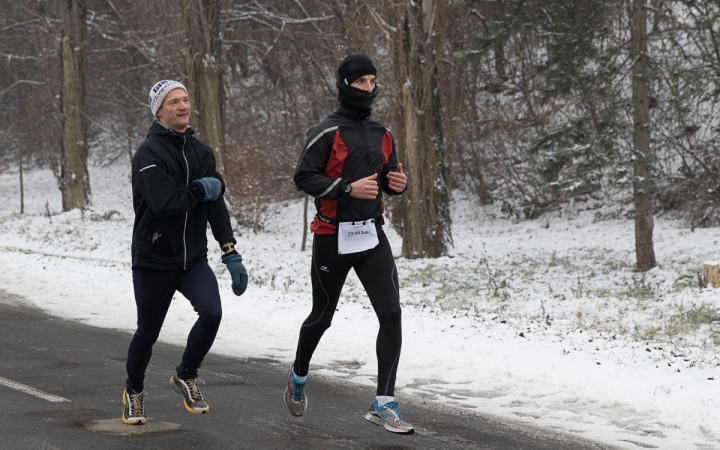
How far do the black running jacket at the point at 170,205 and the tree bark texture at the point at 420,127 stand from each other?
12334mm

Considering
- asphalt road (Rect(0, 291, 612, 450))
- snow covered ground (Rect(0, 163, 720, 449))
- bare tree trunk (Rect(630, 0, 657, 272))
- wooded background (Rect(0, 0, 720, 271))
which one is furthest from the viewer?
wooded background (Rect(0, 0, 720, 271))

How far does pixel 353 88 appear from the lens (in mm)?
5113

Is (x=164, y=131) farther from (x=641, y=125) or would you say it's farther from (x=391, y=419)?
(x=641, y=125)

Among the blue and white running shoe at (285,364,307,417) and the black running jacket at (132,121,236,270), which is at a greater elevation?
the black running jacket at (132,121,236,270)

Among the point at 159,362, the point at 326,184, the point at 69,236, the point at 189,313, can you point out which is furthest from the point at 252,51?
the point at 326,184

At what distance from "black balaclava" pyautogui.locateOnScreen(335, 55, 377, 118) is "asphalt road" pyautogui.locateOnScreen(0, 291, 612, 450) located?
2.01 m

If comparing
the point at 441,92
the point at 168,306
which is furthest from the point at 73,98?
the point at 168,306

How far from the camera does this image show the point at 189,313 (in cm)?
1052

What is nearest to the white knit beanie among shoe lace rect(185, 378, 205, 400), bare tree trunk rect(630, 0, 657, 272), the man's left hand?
the man's left hand

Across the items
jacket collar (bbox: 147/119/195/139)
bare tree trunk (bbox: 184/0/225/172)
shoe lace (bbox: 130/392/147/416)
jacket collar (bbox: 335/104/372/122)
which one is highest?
bare tree trunk (bbox: 184/0/225/172)

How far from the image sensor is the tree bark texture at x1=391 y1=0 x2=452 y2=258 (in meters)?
17.1

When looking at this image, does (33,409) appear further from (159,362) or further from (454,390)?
(454,390)

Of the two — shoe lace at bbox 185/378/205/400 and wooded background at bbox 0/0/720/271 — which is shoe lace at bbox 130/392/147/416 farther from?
wooded background at bbox 0/0/720/271

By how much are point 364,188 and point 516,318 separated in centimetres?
602
